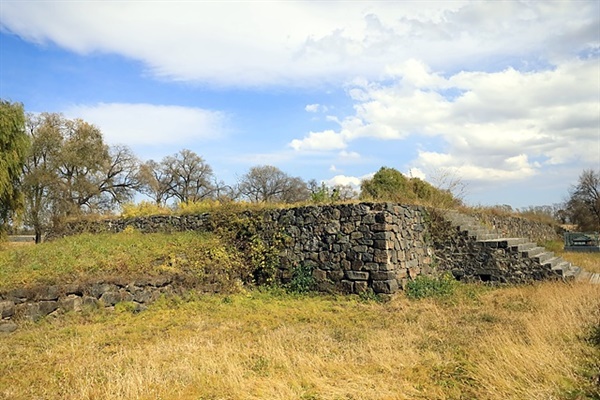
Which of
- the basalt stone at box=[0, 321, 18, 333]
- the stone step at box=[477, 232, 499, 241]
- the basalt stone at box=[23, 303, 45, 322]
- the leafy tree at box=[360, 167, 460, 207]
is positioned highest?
the leafy tree at box=[360, 167, 460, 207]

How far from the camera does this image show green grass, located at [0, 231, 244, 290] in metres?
9.38

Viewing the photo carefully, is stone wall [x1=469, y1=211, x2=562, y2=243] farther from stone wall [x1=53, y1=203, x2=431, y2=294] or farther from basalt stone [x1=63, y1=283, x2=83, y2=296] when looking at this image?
basalt stone [x1=63, y1=283, x2=83, y2=296]

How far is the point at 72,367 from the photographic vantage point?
18.0 ft

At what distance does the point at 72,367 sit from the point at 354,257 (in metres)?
6.98

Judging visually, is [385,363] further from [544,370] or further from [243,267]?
[243,267]

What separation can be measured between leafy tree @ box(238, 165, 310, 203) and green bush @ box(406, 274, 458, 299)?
33706mm

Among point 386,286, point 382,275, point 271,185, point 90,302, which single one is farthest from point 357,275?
point 271,185

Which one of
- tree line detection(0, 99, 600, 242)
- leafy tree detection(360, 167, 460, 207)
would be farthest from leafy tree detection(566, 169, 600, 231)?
leafy tree detection(360, 167, 460, 207)

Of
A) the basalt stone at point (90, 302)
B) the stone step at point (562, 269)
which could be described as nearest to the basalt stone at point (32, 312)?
the basalt stone at point (90, 302)

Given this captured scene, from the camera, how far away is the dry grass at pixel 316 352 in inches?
176

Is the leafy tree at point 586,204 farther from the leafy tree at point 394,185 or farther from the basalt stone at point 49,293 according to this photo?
the basalt stone at point 49,293

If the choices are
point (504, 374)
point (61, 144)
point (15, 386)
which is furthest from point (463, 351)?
point (61, 144)

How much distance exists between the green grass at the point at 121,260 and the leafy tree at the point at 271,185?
1262 inches

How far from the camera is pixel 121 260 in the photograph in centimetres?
1073
